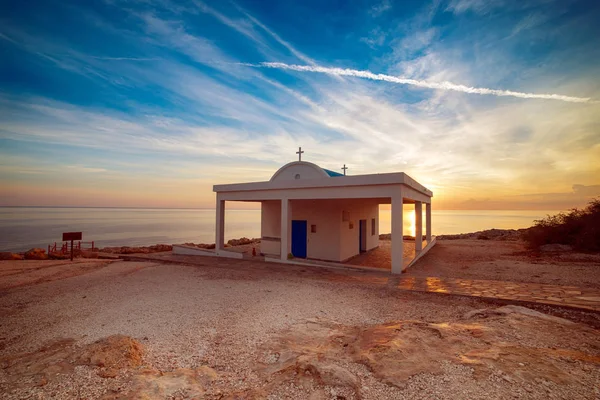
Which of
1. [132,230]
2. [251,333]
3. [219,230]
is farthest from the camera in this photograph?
[132,230]

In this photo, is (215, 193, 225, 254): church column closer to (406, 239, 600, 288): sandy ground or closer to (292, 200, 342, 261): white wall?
(292, 200, 342, 261): white wall

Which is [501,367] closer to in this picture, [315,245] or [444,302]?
[444,302]

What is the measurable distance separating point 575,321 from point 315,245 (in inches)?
396

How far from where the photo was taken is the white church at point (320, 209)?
1055cm

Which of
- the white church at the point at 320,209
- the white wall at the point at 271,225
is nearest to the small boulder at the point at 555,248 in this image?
the white church at the point at 320,209

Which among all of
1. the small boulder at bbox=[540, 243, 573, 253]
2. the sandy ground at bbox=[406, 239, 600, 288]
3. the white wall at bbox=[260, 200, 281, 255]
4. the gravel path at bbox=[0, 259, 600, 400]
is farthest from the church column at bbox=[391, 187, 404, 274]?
Result: the small boulder at bbox=[540, 243, 573, 253]

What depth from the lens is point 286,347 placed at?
4.46m

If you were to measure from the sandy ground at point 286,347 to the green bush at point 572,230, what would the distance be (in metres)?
12.2

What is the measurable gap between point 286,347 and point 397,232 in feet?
22.8

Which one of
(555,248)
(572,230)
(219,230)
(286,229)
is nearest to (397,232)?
(286,229)

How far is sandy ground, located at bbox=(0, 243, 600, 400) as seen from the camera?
329 centimetres

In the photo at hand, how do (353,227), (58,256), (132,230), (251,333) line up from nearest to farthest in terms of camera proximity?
(251,333), (353,227), (58,256), (132,230)

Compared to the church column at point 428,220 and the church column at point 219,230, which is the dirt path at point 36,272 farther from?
the church column at point 428,220

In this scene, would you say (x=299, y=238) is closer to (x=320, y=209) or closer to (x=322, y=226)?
(x=322, y=226)
